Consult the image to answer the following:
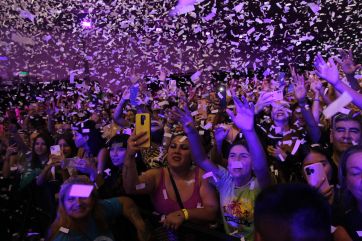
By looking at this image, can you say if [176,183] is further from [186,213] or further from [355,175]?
[355,175]

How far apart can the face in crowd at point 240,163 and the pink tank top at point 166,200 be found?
0.32 meters

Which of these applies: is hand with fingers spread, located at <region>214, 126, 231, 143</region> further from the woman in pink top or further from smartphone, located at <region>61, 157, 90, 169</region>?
smartphone, located at <region>61, 157, 90, 169</region>

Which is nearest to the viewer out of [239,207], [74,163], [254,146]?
[254,146]

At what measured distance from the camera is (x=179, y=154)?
3.23 m

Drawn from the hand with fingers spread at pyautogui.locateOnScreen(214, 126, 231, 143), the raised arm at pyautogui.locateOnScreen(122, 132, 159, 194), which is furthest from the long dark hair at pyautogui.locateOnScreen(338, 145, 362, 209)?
the hand with fingers spread at pyautogui.locateOnScreen(214, 126, 231, 143)

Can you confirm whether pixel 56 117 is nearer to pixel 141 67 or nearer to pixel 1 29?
pixel 1 29

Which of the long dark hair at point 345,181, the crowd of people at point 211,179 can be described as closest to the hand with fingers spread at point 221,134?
the crowd of people at point 211,179

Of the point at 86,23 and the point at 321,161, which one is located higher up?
the point at 86,23

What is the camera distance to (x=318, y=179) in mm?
2342

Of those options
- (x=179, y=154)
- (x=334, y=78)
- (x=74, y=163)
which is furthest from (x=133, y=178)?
(x=334, y=78)

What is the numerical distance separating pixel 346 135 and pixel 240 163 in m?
0.76

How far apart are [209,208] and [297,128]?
5.28 feet

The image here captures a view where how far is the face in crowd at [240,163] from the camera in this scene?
2865 millimetres

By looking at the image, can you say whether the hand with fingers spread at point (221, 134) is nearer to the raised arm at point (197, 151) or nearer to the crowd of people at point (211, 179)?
the crowd of people at point (211, 179)
